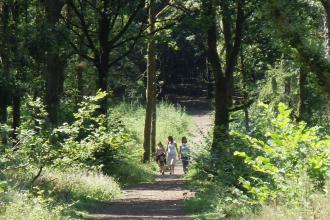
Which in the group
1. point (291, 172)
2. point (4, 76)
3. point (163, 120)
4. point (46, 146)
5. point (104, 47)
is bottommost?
point (163, 120)

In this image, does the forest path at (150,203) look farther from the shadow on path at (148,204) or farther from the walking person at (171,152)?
the walking person at (171,152)

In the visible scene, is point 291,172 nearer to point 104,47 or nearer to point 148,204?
point 148,204

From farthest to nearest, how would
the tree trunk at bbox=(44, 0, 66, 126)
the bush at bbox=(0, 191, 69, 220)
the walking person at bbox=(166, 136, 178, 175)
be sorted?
the walking person at bbox=(166, 136, 178, 175)
the tree trunk at bbox=(44, 0, 66, 126)
the bush at bbox=(0, 191, 69, 220)

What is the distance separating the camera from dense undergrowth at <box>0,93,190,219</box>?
1155cm

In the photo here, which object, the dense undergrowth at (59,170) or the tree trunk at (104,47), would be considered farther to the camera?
the tree trunk at (104,47)

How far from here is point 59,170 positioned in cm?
1686

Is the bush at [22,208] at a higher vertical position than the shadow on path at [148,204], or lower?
higher

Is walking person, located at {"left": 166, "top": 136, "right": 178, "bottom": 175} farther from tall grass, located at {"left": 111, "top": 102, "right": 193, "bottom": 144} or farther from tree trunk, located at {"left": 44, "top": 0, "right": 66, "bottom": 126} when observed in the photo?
tall grass, located at {"left": 111, "top": 102, "right": 193, "bottom": 144}

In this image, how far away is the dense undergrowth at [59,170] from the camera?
455 inches

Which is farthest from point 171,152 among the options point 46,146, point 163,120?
point 163,120

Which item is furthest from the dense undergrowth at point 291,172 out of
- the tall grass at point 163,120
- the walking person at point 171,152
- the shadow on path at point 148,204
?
the tall grass at point 163,120

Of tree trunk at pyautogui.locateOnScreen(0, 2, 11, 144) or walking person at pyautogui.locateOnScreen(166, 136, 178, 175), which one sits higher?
tree trunk at pyautogui.locateOnScreen(0, 2, 11, 144)

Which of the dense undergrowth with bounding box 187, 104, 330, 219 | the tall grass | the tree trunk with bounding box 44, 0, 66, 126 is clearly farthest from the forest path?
the tall grass

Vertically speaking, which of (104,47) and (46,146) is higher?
(104,47)
